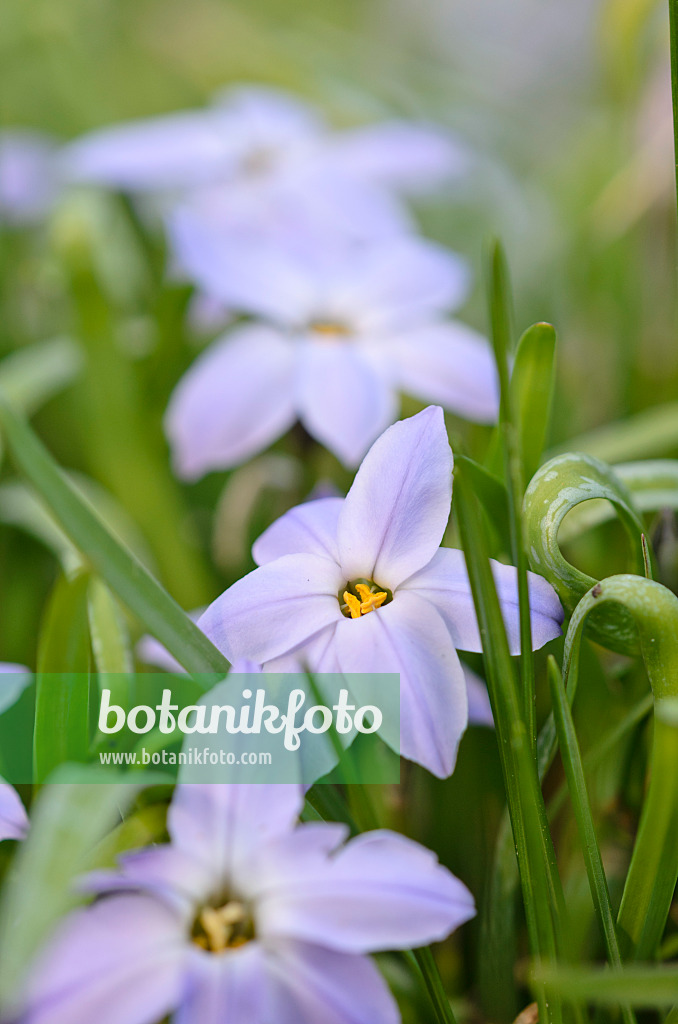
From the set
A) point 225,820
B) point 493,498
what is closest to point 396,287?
point 493,498

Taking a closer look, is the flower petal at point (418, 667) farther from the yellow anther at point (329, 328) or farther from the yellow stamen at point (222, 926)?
the yellow anther at point (329, 328)

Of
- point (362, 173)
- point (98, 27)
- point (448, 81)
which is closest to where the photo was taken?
point (362, 173)

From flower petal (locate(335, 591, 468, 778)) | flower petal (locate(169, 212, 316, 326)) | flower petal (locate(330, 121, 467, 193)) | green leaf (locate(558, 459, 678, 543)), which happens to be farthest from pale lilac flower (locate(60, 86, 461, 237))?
flower petal (locate(335, 591, 468, 778))

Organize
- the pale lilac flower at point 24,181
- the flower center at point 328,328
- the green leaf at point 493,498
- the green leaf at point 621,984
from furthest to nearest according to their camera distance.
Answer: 1. the pale lilac flower at point 24,181
2. the flower center at point 328,328
3. the green leaf at point 493,498
4. the green leaf at point 621,984

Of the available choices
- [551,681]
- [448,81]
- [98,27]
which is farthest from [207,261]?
[98,27]

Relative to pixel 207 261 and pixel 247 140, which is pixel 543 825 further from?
pixel 247 140

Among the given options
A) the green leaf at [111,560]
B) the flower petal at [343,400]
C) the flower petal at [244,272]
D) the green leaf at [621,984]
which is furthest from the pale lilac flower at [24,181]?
the green leaf at [621,984]

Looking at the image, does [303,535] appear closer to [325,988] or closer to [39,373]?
[325,988]
